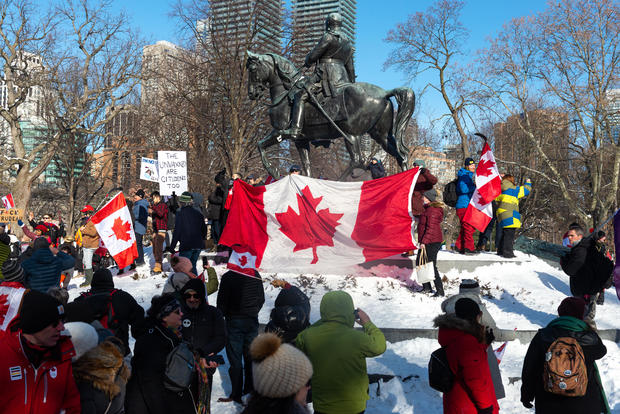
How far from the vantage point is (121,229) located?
30.7 ft

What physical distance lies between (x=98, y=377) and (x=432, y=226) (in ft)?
22.2

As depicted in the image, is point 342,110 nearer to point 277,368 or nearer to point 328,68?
point 328,68

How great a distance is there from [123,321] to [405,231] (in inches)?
234

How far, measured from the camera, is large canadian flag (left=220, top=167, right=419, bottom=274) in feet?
31.6

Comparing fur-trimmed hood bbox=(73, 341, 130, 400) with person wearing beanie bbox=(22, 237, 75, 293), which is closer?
fur-trimmed hood bbox=(73, 341, 130, 400)

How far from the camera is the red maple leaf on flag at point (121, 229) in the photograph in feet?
30.6

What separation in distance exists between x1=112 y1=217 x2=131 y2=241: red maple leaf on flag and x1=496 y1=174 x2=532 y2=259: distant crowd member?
7.74 meters

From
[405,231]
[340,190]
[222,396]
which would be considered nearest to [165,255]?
[340,190]

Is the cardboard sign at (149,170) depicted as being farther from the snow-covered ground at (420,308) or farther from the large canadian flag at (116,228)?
the large canadian flag at (116,228)

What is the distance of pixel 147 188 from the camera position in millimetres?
34625

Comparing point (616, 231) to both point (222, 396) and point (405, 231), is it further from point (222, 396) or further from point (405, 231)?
point (222, 396)

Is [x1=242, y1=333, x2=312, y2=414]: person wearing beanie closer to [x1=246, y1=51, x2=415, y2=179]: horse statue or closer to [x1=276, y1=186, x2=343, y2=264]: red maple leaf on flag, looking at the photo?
[x1=276, y1=186, x2=343, y2=264]: red maple leaf on flag

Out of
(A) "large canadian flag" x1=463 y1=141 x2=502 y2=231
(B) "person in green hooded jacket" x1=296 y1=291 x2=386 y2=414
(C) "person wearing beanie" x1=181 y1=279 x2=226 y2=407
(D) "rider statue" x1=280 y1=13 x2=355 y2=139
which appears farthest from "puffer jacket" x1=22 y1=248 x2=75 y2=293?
(A) "large canadian flag" x1=463 y1=141 x2=502 y2=231

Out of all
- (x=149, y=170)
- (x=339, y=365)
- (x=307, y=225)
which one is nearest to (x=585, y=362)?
(x=339, y=365)
